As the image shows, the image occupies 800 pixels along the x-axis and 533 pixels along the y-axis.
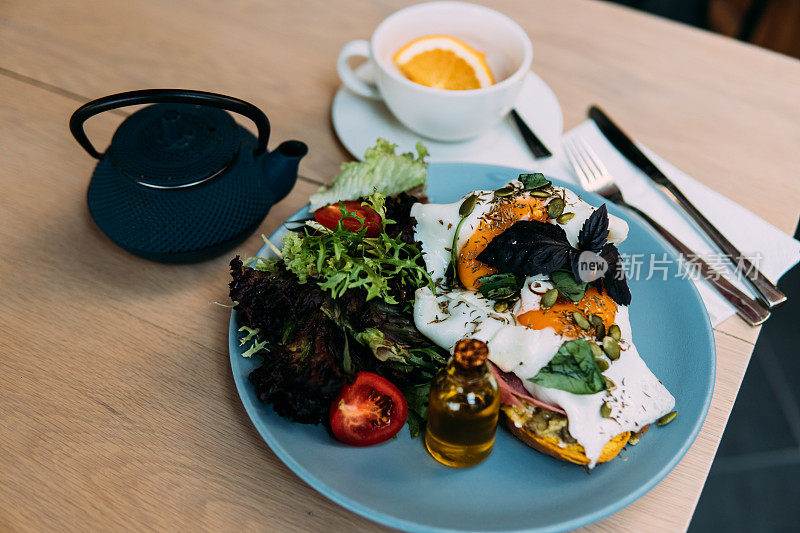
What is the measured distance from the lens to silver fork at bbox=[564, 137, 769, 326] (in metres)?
1.36

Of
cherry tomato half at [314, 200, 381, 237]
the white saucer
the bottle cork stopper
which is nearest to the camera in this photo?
the bottle cork stopper

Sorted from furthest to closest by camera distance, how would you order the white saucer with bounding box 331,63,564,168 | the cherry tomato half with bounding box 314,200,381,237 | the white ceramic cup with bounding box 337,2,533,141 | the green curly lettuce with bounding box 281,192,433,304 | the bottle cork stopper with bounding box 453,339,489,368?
1. the white saucer with bounding box 331,63,564,168
2. the white ceramic cup with bounding box 337,2,533,141
3. the cherry tomato half with bounding box 314,200,381,237
4. the green curly lettuce with bounding box 281,192,433,304
5. the bottle cork stopper with bounding box 453,339,489,368

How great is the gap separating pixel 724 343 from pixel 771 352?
5.34 ft

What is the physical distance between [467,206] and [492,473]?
20.6 inches

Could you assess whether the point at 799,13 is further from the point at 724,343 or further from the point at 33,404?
the point at 33,404

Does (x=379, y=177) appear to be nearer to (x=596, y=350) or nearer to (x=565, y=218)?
(x=565, y=218)

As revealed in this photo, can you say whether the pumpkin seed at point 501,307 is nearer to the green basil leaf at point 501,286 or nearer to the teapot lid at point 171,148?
the green basil leaf at point 501,286

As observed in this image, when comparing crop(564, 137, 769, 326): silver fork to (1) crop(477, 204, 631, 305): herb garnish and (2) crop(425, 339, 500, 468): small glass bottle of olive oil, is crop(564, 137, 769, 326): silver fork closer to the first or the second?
(1) crop(477, 204, 631, 305): herb garnish

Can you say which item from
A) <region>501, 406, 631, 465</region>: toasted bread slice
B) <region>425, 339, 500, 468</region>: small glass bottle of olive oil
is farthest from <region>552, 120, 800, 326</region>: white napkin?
<region>425, 339, 500, 468</region>: small glass bottle of olive oil

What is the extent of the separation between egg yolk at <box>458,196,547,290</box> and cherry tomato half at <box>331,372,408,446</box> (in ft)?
0.96

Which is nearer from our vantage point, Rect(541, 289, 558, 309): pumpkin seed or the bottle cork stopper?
the bottle cork stopper

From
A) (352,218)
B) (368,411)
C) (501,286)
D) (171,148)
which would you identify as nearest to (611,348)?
(501,286)

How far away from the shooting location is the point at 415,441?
42.5 inches

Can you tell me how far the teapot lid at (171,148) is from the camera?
1.21 meters
